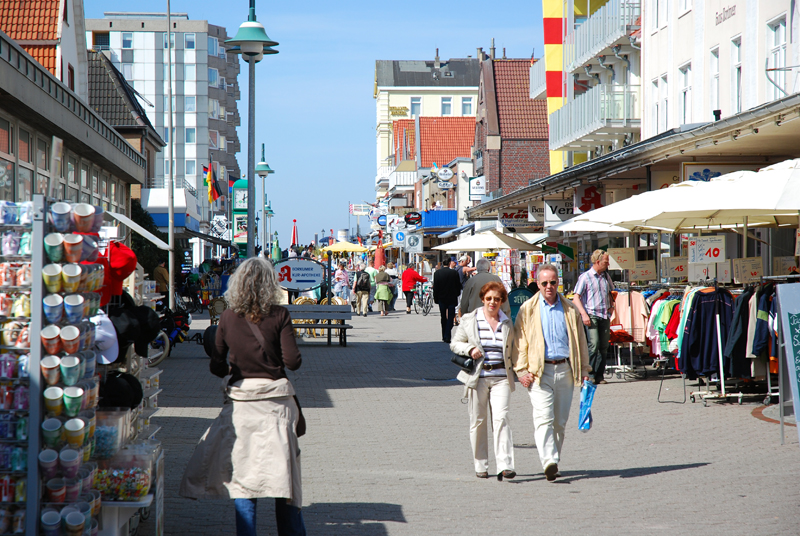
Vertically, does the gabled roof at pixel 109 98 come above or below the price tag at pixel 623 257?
above

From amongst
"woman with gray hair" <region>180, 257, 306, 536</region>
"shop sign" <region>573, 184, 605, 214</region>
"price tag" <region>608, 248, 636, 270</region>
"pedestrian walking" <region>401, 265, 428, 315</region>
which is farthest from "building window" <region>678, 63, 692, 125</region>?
"woman with gray hair" <region>180, 257, 306, 536</region>

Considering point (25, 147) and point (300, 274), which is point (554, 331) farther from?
point (300, 274)

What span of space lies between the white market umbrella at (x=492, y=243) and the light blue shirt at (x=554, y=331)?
562 inches

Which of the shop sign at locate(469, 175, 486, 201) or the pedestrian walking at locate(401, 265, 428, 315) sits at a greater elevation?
the shop sign at locate(469, 175, 486, 201)

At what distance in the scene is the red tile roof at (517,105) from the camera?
49750 mm

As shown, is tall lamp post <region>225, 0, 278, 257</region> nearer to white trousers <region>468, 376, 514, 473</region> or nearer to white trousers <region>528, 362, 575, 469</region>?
white trousers <region>468, 376, 514, 473</region>

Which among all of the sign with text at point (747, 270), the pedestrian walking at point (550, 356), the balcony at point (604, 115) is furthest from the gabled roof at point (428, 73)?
the pedestrian walking at point (550, 356)

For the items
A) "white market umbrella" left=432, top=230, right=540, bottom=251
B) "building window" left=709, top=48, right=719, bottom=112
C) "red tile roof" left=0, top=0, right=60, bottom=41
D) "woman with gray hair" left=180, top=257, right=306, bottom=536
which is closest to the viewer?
"woman with gray hair" left=180, top=257, right=306, bottom=536

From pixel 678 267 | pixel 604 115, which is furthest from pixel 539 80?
pixel 678 267

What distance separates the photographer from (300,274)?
2009 centimetres

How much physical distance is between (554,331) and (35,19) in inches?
623

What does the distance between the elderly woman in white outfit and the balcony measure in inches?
874

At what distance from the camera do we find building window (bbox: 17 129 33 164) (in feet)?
39.4

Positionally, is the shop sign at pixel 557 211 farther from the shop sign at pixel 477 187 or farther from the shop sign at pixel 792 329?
the shop sign at pixel 477 187
